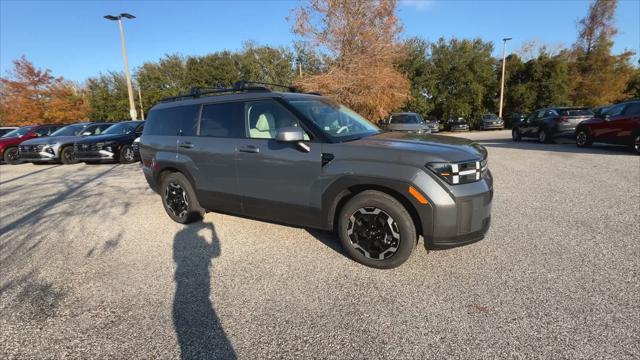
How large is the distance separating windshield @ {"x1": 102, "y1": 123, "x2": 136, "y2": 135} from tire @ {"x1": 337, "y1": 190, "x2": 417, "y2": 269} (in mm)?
12351

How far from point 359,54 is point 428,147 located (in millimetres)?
17698

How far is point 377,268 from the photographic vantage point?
332cm

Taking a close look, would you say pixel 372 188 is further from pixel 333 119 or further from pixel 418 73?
pixel 418 73

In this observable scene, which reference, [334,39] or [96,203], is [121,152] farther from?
[334,39]

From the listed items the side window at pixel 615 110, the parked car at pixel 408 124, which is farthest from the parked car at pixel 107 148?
the side window at pixel 615 110

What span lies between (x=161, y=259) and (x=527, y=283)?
3.76 meters

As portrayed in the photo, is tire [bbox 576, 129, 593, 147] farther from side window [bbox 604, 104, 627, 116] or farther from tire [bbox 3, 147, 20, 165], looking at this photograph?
tire [bbox 3, 147, 20, 165]

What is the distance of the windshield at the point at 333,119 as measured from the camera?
3.66 meters

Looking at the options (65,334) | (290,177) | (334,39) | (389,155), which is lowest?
(65,334)

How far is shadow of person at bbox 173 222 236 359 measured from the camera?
2.29 meters

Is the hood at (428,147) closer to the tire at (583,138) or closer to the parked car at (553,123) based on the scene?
the tire at (583,138)

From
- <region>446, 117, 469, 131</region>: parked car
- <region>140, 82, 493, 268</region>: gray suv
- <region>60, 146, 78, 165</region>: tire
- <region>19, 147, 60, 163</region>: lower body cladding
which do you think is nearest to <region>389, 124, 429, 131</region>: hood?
<region>140, 82, 493, 268</region>: gray suv

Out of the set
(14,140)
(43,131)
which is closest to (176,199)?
(14,140)

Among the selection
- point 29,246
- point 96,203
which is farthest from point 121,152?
point 29,246
